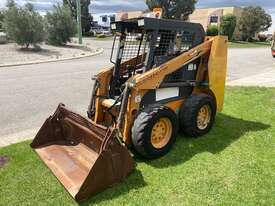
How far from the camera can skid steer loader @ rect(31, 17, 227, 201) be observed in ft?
12.4

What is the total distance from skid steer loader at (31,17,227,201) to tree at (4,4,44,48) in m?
18.0

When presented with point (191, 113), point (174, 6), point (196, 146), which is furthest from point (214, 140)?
point (174, 6)

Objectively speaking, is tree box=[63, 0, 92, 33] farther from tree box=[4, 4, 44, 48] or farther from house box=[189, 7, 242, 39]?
tree box=[4, 4, 44, 48]

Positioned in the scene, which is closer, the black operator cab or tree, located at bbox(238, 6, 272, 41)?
the black operator cab

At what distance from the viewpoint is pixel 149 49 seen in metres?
4.52

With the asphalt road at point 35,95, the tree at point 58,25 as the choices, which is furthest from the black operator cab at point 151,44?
the tree at point 58,25

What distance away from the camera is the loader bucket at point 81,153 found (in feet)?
11.5

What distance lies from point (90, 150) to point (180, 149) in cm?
138

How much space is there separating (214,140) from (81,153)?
220cm

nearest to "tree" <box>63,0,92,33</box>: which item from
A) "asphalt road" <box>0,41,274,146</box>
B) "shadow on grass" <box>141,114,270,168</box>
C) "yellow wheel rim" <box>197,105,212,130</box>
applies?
"asphalt road" <box>0,41,274,146</box>

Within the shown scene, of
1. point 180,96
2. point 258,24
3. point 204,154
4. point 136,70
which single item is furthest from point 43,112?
point 258,24

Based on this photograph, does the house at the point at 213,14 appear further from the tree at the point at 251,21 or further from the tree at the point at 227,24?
the tree at the point at 227,24

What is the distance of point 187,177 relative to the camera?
3922 millimetres

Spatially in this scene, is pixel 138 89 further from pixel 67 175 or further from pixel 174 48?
pixel 67 175
